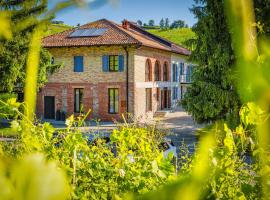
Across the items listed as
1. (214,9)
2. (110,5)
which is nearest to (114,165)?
(110,5)

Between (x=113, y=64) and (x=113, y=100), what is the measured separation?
260cm

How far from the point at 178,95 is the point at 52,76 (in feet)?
47.4

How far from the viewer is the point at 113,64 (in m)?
28.0

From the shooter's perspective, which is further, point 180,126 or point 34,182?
point 180,126

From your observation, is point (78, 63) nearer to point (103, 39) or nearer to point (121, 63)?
point (103, 39)

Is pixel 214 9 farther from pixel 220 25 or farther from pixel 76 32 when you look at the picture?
pixel 76 32

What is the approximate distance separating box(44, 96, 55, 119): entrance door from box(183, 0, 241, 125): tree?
1292 cm

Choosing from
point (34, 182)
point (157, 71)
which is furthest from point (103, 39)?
point (34, 182)

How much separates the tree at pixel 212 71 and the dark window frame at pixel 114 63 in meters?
8.85

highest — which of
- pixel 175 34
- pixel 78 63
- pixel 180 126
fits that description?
pixel 175 34

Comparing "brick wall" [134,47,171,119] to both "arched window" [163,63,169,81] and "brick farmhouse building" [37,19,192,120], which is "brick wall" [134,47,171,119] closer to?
"brick farmhouse building" [37,19,192,120]

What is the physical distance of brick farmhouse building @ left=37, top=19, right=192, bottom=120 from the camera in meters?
27.7

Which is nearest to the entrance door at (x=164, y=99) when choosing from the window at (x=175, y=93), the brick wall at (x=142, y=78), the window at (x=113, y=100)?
the brick wall at (x=142, y=78)

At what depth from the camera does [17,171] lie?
0.33 metres
